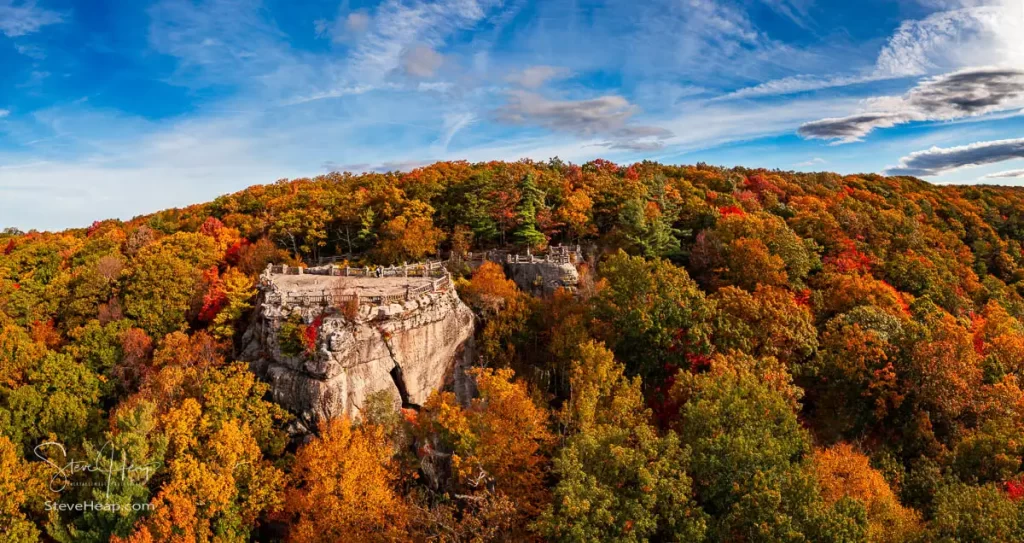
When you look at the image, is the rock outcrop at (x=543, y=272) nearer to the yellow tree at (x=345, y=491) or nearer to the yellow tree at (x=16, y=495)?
the yellow tree at (x=345, y=491)

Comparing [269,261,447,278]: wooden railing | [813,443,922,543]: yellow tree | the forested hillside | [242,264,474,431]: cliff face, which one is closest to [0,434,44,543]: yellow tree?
the forested hillside

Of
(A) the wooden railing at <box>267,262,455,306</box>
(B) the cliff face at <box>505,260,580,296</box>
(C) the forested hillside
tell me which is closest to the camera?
(C) the forested hillside

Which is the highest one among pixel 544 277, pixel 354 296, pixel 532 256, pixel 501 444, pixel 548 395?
pixel 532 256

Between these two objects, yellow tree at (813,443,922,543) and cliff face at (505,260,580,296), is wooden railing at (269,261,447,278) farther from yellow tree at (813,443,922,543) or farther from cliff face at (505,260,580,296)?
yellow tree at (813,443,922,543)

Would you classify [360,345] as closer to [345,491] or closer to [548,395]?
[345,491]

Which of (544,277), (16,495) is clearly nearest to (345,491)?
(16,495)

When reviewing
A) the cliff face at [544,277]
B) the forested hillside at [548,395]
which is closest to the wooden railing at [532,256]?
the cliff face at [544,277]
